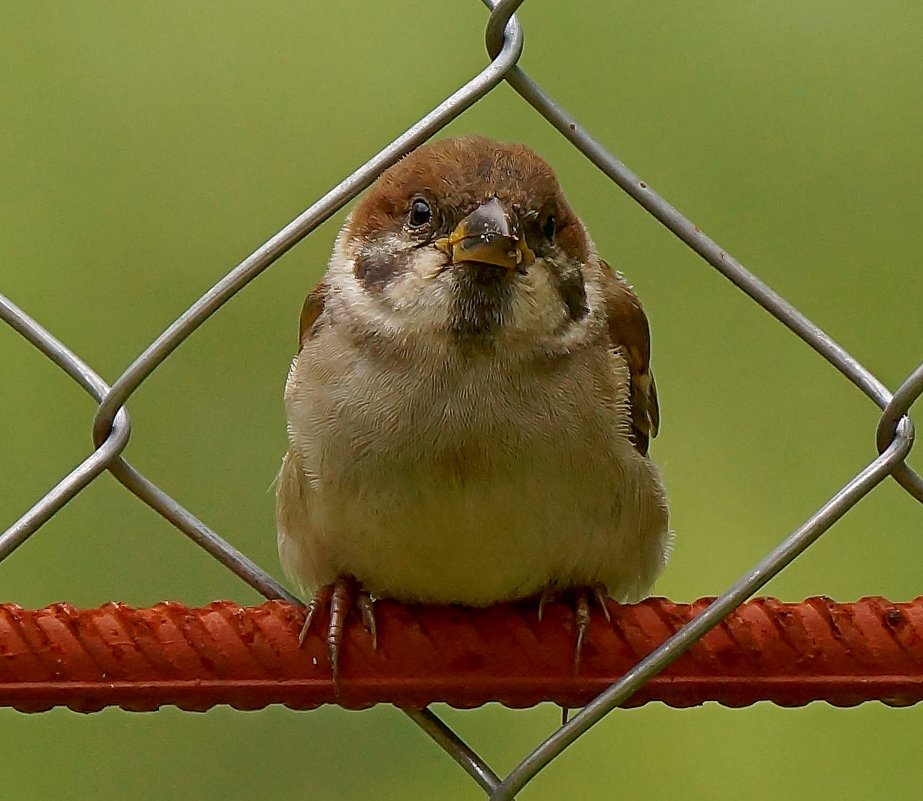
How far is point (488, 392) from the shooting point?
4.30 ft

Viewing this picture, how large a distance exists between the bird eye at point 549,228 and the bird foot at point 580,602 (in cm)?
32

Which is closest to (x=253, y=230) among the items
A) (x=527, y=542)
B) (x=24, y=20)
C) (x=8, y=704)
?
(x=24, y=20)

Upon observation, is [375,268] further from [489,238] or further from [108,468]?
[108,468]

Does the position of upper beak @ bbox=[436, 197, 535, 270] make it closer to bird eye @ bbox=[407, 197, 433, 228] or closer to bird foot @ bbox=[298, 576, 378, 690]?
bird eye @ bbox=[407, 197, 433, 228]

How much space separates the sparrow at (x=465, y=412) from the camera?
1294mm

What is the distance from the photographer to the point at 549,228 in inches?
53.9

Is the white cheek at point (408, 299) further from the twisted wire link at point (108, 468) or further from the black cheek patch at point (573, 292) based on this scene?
the twisted wire link at point (108, 468)

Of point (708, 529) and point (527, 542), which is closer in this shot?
point (527, 542)

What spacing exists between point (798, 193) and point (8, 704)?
44.6 inches

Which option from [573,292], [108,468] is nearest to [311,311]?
[573,292]

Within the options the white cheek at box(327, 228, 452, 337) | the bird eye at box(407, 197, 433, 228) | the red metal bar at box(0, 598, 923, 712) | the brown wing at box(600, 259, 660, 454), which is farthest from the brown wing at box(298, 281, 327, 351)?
the red metal bar at box(0, 598, 923, 712)

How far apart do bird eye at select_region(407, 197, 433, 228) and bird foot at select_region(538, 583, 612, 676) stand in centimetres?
35

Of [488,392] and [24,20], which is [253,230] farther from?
[488,392]

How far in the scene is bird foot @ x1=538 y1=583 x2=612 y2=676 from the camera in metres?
1.06
